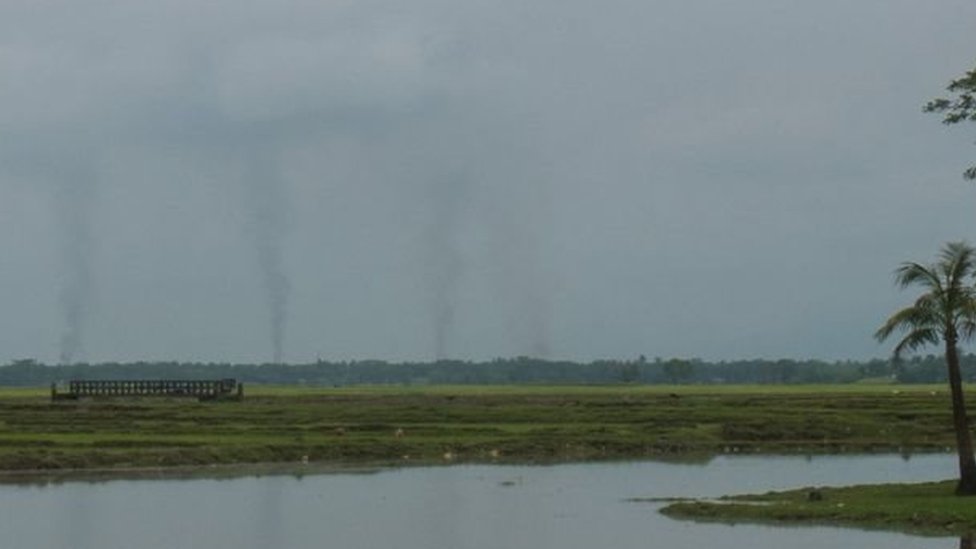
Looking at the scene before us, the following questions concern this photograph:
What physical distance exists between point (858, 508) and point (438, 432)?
3522 centimetres

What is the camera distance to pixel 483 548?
3136 cm

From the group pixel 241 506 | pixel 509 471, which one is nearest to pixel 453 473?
pixel 509 471

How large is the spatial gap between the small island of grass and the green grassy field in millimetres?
21385

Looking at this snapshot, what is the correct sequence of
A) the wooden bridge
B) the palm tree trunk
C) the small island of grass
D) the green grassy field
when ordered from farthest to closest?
1. the wooden bridge
2. the green grassy field
3. the palm tree trunk
4. the small island of grass

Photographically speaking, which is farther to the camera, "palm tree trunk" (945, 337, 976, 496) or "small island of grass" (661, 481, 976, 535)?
"palm tree trunk" (945, 337, 976, 496)

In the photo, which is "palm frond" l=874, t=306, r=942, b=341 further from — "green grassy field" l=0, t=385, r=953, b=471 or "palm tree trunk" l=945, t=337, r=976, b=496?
"green grassy field" l=0, t=385, r=953, b=471

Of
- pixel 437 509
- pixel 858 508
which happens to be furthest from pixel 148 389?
pixel 858 508

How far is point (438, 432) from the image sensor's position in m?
68.4

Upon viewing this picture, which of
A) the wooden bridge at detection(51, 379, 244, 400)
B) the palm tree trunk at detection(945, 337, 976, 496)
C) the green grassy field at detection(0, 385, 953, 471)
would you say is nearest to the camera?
the palm tree trunk at detection(945, 337, 976, 496)

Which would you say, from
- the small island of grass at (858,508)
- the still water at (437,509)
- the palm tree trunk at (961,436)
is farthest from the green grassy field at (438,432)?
the palm tree trunk at (961,436)

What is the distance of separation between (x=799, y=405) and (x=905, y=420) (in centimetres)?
1596

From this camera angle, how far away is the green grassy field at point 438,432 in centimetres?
5769

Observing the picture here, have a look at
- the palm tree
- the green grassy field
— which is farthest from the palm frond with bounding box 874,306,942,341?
the green grassy field

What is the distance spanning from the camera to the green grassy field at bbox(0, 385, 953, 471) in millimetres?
57688
